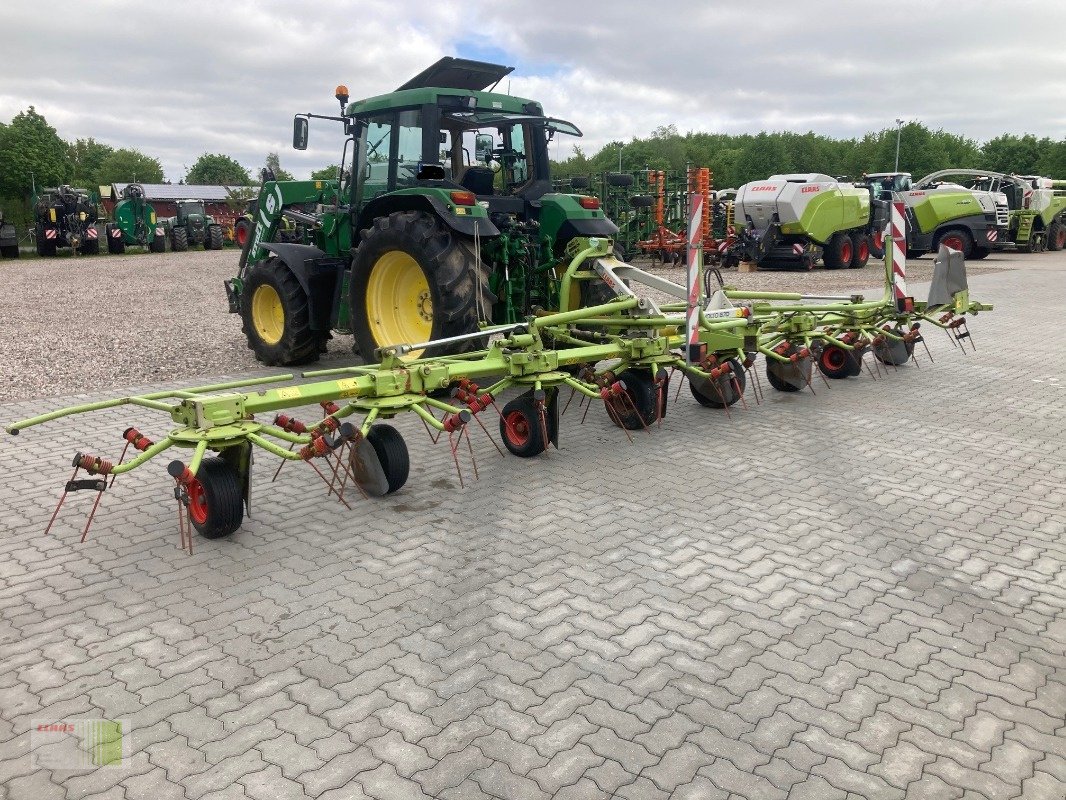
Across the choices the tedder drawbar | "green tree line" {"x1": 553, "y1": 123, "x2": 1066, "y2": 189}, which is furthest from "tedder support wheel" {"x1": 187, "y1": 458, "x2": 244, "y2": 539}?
"green tree line" {"x1": 553, "y1": 123, "x2": 1066, "y2": 189}

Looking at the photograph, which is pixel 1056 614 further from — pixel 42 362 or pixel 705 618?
pixel 42 362

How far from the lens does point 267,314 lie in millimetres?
8508

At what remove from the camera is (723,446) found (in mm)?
5656

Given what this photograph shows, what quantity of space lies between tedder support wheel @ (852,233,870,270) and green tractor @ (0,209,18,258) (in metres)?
23.0

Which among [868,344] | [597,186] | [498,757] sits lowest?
[498,757]

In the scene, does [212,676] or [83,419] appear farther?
[83,419]

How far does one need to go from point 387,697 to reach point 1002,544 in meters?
3.04

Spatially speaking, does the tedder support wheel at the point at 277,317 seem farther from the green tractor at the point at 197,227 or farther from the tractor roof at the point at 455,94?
the green tractor at the point at 197,227

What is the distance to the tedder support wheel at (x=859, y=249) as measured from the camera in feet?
65.1

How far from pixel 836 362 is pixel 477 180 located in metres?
3.73

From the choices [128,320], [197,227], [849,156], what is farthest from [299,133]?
[849,156]

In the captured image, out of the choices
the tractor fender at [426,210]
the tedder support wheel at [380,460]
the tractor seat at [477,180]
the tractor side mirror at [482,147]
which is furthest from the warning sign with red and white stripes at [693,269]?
the tractor side mirror at [482,147]

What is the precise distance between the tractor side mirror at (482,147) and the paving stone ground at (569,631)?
349 cm

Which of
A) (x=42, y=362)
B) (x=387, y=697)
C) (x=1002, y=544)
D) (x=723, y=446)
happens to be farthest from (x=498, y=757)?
(x=42, y=362)
